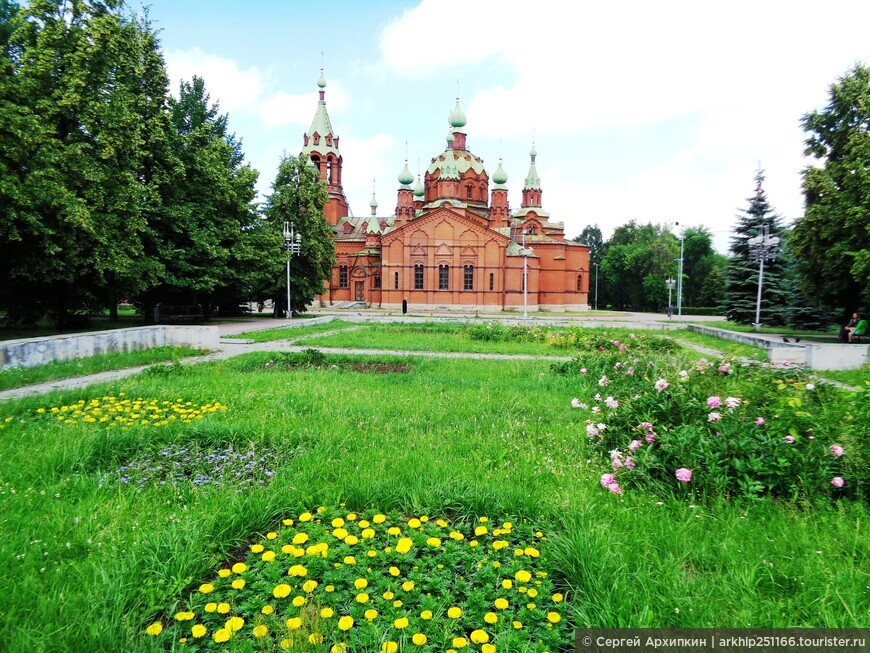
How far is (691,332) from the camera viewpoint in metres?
23.8

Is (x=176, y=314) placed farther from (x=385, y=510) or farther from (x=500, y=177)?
(x=500, y=177)

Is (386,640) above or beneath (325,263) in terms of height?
beneath

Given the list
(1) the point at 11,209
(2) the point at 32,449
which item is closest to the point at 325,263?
(1) the point at 11,209

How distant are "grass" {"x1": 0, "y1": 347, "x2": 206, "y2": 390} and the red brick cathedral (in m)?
38.7

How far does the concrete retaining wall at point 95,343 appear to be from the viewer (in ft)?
33.4

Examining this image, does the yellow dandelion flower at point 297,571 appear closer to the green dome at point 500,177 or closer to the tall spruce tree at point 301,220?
the tall spruce tree at point 301,220

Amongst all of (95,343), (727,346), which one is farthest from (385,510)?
(727,346)

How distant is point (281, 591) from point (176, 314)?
82.1 ft

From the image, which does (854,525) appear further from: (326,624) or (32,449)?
(32,449)

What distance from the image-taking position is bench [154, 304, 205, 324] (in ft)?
75.2

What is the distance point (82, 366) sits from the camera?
34.4 feet

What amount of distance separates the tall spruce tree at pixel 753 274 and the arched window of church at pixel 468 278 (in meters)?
25.6

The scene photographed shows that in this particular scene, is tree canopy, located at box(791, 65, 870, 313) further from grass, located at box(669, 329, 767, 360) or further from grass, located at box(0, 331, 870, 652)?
grass, located at box(0, 331, 870, 652)

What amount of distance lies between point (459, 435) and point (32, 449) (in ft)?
14.7
